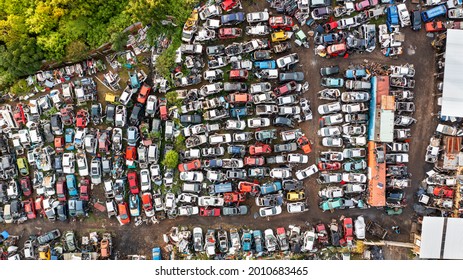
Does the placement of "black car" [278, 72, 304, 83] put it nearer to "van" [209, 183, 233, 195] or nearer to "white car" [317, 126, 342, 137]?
"white car" [317, 126, 342, 137]

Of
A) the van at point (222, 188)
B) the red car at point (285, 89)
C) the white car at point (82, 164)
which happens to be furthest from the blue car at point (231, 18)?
the white car at point (82, 164)

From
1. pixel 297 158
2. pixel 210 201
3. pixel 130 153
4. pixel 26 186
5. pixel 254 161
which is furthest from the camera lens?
pixel 26 186

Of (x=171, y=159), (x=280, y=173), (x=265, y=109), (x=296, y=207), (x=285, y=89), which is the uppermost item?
(x=285, y=89)

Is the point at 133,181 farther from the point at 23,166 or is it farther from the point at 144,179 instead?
the point at 23,166

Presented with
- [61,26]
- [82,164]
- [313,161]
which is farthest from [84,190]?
[313,161]

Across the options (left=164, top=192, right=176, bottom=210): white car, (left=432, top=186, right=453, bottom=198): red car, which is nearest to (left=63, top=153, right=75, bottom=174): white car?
(left=164, top=192, right=176, bottom=210): white car

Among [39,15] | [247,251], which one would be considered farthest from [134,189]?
[39,15]

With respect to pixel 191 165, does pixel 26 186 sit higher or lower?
lower
